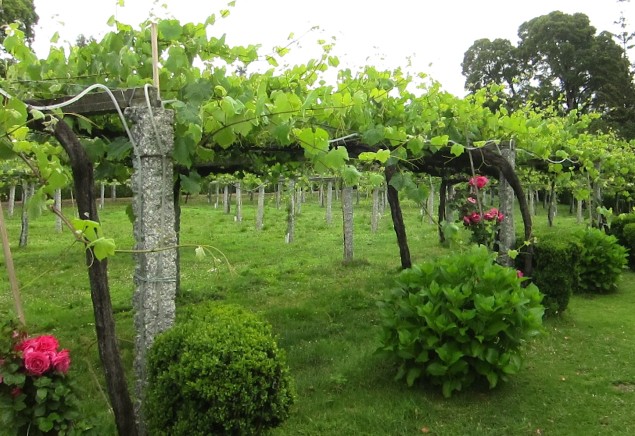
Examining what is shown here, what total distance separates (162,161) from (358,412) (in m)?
2.47

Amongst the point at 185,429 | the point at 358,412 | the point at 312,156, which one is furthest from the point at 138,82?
the point at 358,412

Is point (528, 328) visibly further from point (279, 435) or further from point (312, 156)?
point (312, 156)

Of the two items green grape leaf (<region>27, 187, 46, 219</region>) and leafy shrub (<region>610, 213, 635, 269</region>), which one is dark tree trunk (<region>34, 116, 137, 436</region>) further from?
leafy shrub (<region>610, 213, 635, 269</region>)

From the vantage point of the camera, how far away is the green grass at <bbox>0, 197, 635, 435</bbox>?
387 cm

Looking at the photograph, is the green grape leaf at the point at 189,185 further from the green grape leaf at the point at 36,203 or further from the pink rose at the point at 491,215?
the pink rose at the point at 491,215

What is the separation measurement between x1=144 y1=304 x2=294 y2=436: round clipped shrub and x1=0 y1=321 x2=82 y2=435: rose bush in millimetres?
447

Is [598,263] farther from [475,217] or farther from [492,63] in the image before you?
[492,63]

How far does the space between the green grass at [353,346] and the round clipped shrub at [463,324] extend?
23 cm

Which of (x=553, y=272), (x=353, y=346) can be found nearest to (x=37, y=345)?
(x=353, y=346)

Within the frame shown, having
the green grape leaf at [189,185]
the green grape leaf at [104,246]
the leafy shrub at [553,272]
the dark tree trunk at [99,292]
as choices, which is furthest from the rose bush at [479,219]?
the green grape leaf at [104,246]

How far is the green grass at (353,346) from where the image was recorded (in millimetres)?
3871

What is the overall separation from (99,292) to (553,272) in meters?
5.59

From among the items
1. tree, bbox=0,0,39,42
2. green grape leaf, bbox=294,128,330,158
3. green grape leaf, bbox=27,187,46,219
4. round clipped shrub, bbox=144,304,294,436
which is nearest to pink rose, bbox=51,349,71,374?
round clipped shrub, bbox=144,304,294,436

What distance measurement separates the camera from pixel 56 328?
A: 20.7 ft
